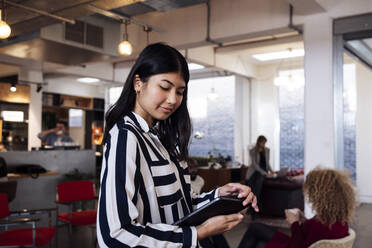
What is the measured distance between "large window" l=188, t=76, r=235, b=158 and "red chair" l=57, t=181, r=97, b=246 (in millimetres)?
6404

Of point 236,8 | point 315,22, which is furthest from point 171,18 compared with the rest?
point 315,22

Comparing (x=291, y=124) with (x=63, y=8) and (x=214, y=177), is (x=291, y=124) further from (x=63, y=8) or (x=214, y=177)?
(x=63, y=8)

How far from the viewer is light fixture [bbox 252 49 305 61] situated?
890cm

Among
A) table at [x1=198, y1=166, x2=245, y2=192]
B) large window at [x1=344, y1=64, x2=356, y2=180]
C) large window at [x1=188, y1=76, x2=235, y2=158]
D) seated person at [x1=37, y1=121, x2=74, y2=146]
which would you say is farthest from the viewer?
large window at [x1=188, y1=76, x2=235, y2=158]

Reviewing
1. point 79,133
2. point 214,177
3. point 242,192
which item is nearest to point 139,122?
point 242,192

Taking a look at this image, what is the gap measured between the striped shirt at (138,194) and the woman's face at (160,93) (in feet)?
0.17

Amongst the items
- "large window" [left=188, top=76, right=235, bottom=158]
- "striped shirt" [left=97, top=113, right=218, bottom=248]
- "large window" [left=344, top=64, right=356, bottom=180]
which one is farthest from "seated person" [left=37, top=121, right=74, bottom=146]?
"striped shirt" [left=97, top=113, right=218, bottom=248]

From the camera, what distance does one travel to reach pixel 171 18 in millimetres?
6090

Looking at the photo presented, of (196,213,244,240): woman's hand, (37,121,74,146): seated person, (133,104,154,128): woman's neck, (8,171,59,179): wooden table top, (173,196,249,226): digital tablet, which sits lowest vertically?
(8,171,59,179): wooden table top

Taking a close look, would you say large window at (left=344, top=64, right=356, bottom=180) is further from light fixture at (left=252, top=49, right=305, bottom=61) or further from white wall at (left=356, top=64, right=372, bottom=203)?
light fixture at (left=252, top=49, right=305, bottom=61)

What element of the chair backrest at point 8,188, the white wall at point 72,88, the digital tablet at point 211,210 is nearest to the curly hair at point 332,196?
the digital tablet at point 211,210

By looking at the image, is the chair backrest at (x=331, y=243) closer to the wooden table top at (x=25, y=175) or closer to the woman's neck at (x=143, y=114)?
the woman's neck at (x=143, y=114)

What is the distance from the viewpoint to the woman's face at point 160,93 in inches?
42.9

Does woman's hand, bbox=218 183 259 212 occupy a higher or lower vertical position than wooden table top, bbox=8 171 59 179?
higher
